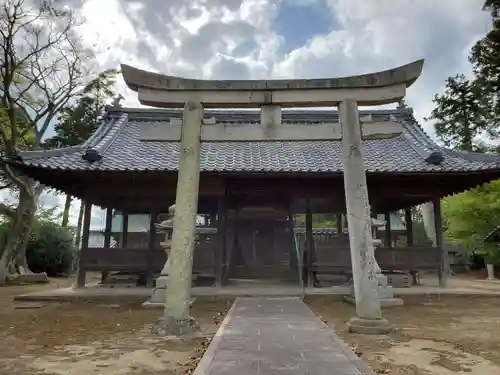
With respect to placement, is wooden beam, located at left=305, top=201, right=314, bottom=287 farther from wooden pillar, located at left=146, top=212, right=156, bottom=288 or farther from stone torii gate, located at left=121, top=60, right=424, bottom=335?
stone torii gate, located at left=121, top=60, right=424, bottom=335

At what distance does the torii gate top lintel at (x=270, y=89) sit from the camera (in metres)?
6.77

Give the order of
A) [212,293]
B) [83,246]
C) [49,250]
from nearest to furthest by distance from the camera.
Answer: [212,293] → [83,246] → [49,250]

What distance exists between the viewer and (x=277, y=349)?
4.92 meters

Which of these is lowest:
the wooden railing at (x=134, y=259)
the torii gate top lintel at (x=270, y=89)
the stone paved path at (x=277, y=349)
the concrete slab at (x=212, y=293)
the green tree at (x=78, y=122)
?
the stone paved path at (x=277, y=349)

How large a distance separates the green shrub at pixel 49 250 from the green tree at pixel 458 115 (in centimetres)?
2612

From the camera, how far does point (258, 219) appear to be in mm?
15000

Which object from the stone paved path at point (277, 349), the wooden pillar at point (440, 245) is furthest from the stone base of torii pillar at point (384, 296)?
the wooden pillar at point (440, 245)

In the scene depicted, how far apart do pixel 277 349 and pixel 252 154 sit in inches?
328

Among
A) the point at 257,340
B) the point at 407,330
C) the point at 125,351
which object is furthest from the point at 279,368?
the point at 407,330

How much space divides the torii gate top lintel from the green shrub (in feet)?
54.0

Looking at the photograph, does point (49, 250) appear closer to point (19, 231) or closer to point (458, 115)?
point (19, 231)

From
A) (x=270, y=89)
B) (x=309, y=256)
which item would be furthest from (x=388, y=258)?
(x=270, y=89)

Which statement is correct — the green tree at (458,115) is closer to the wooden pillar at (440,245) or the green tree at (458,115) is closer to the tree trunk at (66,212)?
the wooden pillar at (440,245)

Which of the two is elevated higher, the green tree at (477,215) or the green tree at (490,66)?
the green tree at (490,66)
